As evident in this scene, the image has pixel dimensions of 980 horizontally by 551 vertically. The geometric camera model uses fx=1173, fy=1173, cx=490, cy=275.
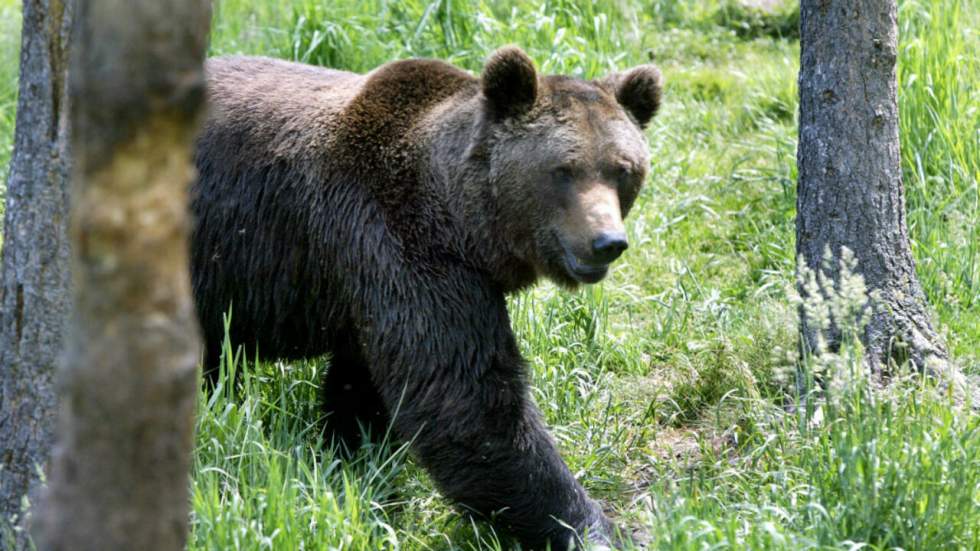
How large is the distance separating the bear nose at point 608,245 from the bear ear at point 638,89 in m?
0.89

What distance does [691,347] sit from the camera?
5824mm

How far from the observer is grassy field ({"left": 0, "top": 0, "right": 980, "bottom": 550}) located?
3615mm

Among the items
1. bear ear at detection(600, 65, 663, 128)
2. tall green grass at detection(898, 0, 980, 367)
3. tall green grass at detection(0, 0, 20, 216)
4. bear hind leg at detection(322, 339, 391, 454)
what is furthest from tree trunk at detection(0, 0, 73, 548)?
tall green grass at detection(898, 0, 980, 367)

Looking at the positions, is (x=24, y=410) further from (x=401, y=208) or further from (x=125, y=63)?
(x=125, y=63)

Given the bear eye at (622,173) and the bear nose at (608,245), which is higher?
the bear eye at (622,173)

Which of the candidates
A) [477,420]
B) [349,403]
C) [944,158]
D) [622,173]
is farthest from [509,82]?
[944,158]

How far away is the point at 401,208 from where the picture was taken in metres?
4.74

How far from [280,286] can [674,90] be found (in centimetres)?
466

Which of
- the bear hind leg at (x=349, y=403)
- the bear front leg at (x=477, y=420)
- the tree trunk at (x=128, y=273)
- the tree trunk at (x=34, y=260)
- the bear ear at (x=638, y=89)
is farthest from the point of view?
the bear hind leg at (x=349, y=403)

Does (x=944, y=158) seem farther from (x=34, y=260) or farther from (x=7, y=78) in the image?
(x=7, y=78)

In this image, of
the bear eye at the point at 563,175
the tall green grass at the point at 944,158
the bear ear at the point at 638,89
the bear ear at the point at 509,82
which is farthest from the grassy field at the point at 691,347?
the bear ear at the point at 509,82

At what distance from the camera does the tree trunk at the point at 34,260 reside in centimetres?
350

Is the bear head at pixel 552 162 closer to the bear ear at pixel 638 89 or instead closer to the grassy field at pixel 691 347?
the bear ear at pixel 638 89

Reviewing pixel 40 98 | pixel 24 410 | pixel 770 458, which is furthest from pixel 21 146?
pixel 770 458
